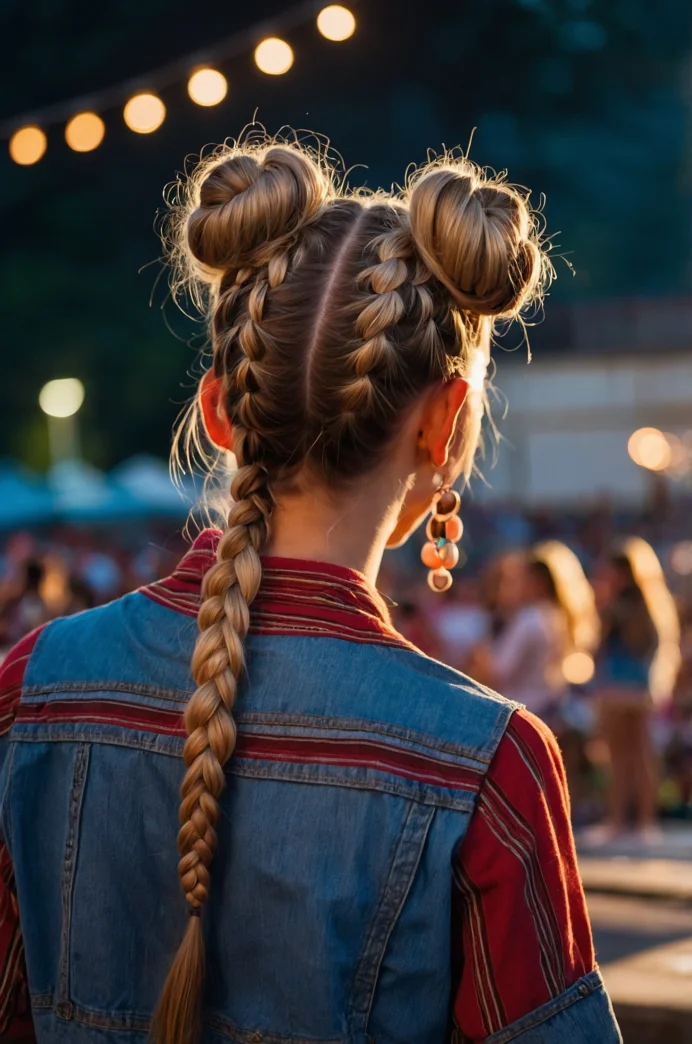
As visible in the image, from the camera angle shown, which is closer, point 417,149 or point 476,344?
point 476,344

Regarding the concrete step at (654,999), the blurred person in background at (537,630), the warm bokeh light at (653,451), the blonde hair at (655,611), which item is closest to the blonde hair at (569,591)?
the blurred person in background at (537,630)

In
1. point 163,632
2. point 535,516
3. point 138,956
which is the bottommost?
point 138,956

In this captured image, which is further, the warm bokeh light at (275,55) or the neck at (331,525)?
the warm bokeh light at (275,55)

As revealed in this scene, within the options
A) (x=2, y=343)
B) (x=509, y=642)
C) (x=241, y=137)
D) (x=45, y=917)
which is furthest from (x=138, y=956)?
(x=2, y=343)

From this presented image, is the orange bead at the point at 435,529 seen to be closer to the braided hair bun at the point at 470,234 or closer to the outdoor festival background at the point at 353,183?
the braided hair bun at the point at 470,234

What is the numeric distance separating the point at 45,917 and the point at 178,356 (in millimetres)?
28357

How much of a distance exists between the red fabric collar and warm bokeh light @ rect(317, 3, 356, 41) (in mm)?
4494

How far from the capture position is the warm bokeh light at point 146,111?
5.75 metres

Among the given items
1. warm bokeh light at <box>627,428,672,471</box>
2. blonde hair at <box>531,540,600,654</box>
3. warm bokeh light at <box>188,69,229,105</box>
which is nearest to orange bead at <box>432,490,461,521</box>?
warm bokeh light at <box>188,69,229,105</box>

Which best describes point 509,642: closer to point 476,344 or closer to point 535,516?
point 476,344

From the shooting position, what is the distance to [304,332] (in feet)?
4.55

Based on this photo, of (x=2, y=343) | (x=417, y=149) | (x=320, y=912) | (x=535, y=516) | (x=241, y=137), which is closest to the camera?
(x=320, y=912)

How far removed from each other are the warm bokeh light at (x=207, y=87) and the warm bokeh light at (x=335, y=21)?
1.44 feet

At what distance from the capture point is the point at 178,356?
29.4 metres
